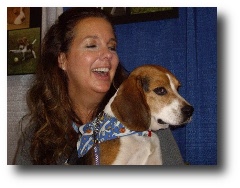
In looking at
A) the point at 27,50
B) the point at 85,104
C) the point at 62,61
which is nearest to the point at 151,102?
the point at 85,104

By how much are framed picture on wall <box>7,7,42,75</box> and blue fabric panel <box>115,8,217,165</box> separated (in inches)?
18.8

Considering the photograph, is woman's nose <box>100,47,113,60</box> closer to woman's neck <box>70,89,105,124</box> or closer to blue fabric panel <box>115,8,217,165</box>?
blue fabric panel <box>115,8,217,165</box>

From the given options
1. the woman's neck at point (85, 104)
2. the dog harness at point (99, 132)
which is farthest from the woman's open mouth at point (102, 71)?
the dog harness at point (99, 132)

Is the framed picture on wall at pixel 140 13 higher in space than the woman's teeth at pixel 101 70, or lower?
higher

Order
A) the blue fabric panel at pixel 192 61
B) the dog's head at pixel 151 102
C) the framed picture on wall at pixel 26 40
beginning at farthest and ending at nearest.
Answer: the framed picture on wall at pixel 26 40 < the blue fabric panel at pixel 192 61 < the dog's head at pixel 151 102

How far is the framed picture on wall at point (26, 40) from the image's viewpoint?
2.20 meters

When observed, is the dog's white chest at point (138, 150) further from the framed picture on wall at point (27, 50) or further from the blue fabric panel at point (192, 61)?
the framed picture on wall at point (27, 50)

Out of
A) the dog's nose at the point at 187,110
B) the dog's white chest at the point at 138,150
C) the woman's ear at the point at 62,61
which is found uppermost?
the woman's ear at the point at 62,61

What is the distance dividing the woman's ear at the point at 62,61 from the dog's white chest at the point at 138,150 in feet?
1.64

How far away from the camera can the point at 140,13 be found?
7.07 ft

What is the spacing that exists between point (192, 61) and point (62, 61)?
67 centimetres
